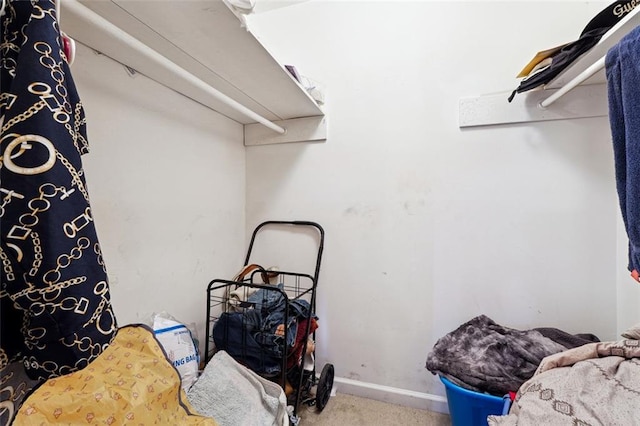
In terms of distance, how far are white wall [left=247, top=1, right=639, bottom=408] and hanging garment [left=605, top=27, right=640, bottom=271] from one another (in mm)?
475

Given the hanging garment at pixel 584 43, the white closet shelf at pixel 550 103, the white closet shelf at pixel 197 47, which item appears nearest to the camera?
the white closet shelf at pixel 197 47

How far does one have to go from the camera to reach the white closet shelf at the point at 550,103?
44.6 inches

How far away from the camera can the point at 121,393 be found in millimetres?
646

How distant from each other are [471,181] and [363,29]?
1.04 metres

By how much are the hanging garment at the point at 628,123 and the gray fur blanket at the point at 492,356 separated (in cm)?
46

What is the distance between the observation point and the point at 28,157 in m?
0.47

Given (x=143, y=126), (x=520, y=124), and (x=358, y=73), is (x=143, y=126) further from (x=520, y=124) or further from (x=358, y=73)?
(x=520, y=124)

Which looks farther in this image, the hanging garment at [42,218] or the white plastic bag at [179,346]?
the white plastic bag at [179,346]

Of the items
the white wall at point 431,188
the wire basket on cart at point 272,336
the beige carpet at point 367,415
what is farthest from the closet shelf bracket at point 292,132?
the beige carpet at point 367,415

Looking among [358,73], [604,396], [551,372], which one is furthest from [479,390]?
[358,73]

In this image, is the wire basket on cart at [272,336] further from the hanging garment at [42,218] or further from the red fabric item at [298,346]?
the hanging garment at [42,218]

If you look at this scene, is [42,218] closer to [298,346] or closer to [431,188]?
[298,346]

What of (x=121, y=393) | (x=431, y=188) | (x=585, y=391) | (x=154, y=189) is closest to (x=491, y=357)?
(x=585, y=391)

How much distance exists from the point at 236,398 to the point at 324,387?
0.59 metres
